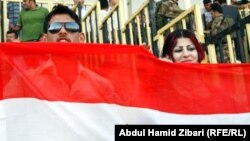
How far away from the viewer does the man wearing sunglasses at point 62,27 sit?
450cm

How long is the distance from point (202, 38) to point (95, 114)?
10.0 feet

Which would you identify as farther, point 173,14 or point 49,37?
point 173,14

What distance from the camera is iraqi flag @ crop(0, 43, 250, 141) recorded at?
3441 mm

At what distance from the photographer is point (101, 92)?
11.9 feet

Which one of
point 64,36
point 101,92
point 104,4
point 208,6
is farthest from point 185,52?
point 104,4

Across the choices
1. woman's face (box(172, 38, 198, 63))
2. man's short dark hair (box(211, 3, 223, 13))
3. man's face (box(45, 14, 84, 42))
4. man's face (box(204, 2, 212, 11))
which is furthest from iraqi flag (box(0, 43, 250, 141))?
man's face (box(204, 2, 212, 11))

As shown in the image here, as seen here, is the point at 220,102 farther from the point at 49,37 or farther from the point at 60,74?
the point at 49,37

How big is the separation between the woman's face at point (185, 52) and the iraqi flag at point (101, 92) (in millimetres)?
475

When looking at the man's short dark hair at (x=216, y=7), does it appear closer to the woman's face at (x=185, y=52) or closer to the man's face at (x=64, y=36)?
the woman's face at (x=185, y=52)

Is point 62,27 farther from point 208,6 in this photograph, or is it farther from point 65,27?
point 208,6

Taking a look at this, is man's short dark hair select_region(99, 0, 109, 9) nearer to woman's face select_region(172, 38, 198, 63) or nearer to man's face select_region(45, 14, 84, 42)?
man's face select_region(45, 14, 84, 42)

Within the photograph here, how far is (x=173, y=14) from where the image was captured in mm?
8125

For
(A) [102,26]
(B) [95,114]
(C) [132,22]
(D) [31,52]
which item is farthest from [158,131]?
(A) [102,26]

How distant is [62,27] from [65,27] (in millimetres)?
27
